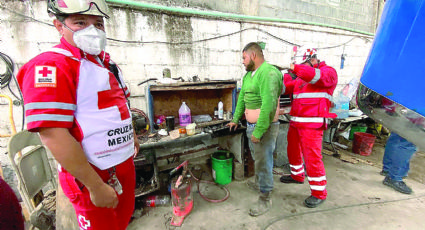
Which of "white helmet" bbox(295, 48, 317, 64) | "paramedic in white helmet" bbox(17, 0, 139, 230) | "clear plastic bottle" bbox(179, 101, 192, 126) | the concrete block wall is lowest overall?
"clear plastic bottle" bbox(179, 101, 192, 126)

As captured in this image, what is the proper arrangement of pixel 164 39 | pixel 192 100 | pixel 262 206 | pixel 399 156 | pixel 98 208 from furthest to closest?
pixel 192 100 < pixel 164 39 < pixel 399 156 < pixel 262 206 < pixel 98 208

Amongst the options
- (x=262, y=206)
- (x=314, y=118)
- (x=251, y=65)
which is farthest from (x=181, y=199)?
(x=314, y=118)

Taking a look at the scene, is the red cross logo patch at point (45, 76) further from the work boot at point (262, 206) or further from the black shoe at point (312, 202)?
the black shoe at point (312, 202)

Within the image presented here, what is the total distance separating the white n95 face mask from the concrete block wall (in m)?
1.74

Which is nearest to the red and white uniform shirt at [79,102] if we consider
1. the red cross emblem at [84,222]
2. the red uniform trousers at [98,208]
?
the red uniform trousers at [98,208]

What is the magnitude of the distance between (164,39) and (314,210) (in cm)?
316

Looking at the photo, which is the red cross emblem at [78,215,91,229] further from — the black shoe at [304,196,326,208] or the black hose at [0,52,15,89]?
the black shoe at [304,196,326,208]

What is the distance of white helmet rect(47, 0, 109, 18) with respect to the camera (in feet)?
2.59

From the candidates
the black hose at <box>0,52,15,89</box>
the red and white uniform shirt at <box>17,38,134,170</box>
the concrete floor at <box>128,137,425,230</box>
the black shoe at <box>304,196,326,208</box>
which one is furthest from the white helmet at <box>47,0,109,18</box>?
the black shoe at <box>304,196,326,208</box>

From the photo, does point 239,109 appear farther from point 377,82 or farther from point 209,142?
point 377,82

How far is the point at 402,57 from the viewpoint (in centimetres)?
84

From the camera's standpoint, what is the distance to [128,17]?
2.40 m

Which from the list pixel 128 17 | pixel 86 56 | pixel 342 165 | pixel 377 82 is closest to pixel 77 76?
pixel 86 56

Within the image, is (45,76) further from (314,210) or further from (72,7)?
(314,210)
